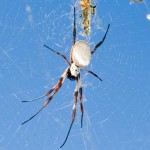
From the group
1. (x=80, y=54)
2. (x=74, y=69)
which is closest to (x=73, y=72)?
(x=74, y=69)

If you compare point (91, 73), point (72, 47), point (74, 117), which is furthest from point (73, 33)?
point (74, 117)

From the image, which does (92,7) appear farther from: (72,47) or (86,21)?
(72,47)

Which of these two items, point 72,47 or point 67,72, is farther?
point 67,72

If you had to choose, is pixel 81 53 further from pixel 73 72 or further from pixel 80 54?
pixel 73 72

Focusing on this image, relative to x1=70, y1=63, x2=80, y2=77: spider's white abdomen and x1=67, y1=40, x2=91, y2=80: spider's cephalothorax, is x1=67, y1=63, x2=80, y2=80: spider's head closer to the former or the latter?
x1=70, y1=63, x2=80, y2=77: spider's white abdomen

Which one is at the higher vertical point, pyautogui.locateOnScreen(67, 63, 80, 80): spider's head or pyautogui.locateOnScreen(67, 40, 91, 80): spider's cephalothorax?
pyautogui.locateOnScreen(67, 63, 80, 80): spider's head

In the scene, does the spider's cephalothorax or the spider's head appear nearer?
the spider's cephalothorax

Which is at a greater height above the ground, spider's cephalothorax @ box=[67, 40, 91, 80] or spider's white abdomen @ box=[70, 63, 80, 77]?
spider's white abdomen @ box=[70, 63, 80, 77]
